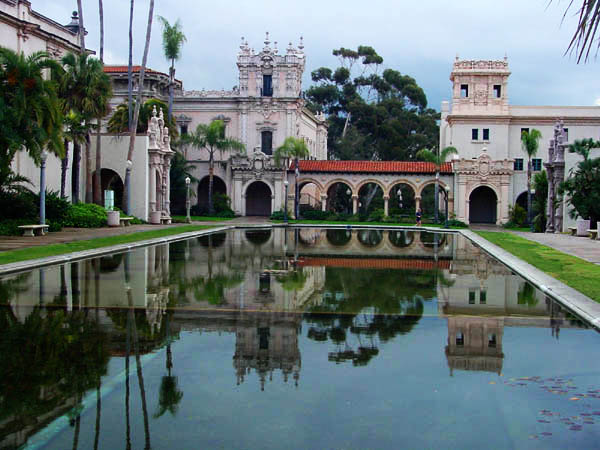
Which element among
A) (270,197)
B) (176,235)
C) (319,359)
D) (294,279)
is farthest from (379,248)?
(270,197)

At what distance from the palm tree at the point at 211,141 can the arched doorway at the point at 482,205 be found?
20.6m

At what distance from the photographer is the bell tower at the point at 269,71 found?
61562 millimetres

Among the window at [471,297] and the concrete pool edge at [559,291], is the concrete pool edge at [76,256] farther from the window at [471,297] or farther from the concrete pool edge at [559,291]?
the concrete pool edge at [559,291]

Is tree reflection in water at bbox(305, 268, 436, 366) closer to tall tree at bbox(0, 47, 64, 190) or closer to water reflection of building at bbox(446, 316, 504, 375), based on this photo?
water reflection of building at bbox(446, 316, 504, 375)

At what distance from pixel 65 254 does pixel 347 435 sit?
55.0ft

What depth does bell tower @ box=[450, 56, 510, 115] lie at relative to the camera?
60.2 m

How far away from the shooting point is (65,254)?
2070 cm

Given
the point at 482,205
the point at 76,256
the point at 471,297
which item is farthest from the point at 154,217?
the point at 471,297

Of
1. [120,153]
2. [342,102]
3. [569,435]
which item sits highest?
[342,102]

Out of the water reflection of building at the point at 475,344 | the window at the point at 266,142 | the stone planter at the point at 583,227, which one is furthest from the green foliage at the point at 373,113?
the water reflection of building at the point at 475,344

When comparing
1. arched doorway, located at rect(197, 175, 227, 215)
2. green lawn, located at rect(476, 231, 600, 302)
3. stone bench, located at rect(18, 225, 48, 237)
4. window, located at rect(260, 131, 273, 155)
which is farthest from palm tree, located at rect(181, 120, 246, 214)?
green lawn, located at rect(476, 231, 600, 302)

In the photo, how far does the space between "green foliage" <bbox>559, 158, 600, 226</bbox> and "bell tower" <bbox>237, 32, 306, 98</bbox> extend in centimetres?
3018

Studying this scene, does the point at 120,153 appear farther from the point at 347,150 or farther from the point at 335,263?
the point at 347,150

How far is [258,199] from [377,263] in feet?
137
